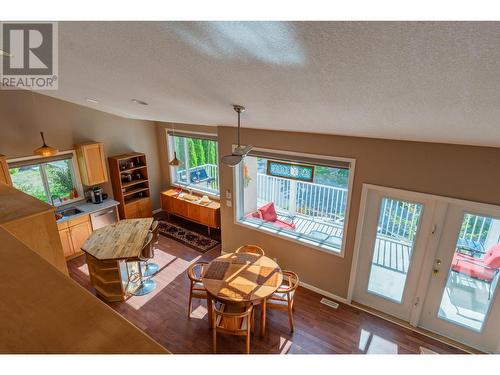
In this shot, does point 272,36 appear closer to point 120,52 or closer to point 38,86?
point 120,52

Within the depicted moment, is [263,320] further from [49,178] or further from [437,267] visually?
[49,178]

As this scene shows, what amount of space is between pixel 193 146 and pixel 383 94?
542 centimetres

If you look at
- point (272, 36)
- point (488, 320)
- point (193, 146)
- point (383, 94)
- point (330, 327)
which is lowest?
point (330, 327)

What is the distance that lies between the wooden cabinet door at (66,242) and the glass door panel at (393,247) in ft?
17.4

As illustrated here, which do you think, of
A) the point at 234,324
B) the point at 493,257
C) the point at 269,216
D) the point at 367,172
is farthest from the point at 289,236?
the point at 493,257

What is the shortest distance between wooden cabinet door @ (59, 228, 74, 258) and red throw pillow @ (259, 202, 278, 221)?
366 cm

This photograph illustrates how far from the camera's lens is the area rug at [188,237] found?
18.6 feet

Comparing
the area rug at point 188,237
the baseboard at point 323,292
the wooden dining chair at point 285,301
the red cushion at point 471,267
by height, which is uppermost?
the red cushion at point 471,267

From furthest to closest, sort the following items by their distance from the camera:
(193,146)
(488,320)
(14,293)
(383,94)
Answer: (193,146)
(488,320)
(383,94)
(14,293)

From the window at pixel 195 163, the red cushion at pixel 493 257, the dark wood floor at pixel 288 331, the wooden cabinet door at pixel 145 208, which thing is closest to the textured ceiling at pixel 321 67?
the red cushion at pixel 493 257

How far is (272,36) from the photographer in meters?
1.27

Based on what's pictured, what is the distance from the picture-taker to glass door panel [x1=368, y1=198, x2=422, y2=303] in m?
3.48

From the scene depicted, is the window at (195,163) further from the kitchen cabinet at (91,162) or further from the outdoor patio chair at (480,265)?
the outdoor patio chair at (480,265)

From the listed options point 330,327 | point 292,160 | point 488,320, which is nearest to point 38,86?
point 292,160
